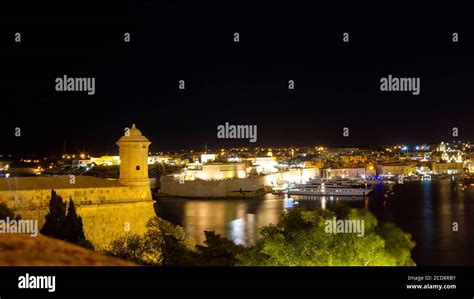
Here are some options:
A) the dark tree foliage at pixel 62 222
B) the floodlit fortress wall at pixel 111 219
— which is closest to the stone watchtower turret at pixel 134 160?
the floodlit fortress wall at pixel 111 219

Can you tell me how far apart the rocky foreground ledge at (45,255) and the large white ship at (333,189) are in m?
24.5

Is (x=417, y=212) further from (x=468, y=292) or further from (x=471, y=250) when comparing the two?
(x=468, y=292)

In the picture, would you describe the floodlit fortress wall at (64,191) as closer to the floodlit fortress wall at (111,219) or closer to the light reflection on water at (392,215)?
the floodlit fortress wall at (111,219)

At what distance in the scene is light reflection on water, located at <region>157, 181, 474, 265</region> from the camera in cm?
1151

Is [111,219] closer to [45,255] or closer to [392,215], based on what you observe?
[45,255]

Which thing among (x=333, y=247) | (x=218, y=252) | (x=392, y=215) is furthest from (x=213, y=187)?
(x=333, y=247)

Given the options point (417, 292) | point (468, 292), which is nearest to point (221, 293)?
point (417, 292)

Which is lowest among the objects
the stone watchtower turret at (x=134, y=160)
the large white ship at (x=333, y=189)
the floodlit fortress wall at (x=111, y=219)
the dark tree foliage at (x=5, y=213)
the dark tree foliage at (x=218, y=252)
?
the large white ship at (x=333, y=189)

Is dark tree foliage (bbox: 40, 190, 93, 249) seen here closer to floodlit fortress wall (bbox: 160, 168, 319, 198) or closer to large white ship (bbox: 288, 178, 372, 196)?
floodlit fortress wall (bbox: 160, 168, 319, 198)

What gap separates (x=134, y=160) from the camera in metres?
5.71

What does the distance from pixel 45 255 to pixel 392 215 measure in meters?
16.5

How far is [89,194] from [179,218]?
472 inches

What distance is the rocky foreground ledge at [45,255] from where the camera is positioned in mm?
1806

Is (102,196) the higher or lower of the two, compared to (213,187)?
higher
